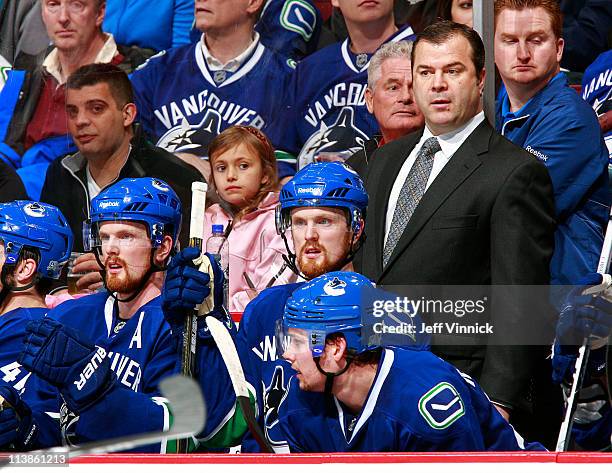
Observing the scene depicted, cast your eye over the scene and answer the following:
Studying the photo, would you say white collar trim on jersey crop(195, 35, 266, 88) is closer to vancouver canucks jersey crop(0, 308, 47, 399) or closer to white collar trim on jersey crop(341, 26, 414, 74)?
white collar trim on jersey crop(341, 26, 414, 74)

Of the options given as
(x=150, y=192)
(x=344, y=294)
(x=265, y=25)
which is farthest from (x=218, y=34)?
(x=344, y=294)

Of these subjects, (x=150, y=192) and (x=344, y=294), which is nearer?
(x=344, y=294)

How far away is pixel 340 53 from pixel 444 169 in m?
0.81

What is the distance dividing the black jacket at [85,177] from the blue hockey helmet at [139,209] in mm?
462

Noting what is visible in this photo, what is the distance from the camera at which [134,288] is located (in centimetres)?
409

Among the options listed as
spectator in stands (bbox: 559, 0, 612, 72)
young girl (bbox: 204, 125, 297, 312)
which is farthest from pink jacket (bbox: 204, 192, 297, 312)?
spectator in stands (bbox: 559, 0, 612, 72)

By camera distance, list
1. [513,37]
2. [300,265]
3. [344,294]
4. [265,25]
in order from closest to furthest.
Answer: [344,294]
[300,265]
[513,37]
[265,25]

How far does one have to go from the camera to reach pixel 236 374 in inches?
143

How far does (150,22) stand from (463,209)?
151 cm

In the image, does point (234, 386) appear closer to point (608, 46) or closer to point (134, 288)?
point (134, 288)

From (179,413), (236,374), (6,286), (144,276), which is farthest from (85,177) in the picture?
(179,413)

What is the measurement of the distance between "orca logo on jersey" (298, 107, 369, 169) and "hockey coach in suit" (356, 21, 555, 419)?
1.21 feet

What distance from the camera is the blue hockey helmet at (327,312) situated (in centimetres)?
352

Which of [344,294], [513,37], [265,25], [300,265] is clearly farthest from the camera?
[265,25]
